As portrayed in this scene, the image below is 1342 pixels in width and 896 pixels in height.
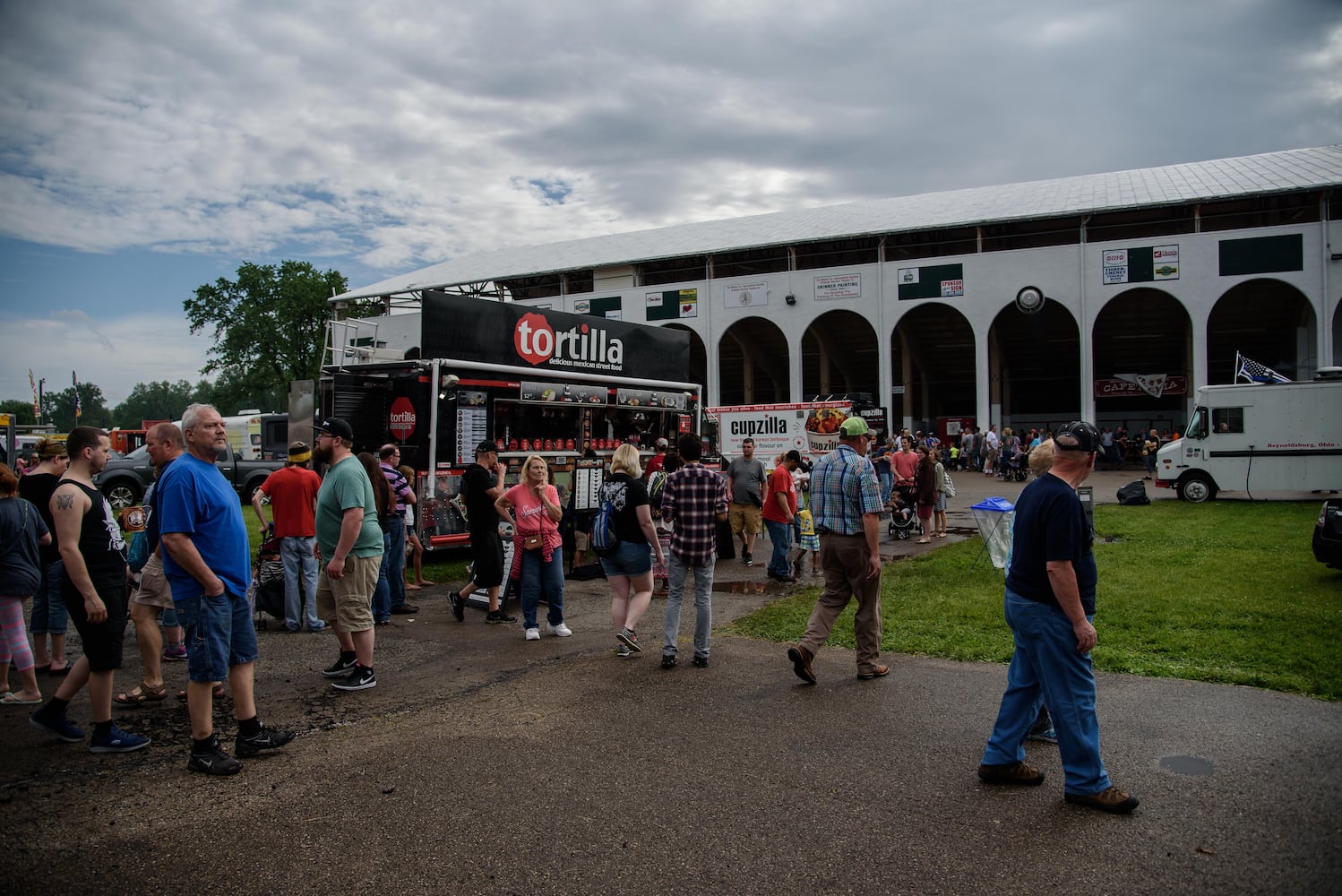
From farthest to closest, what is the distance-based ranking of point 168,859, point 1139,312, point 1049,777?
point 1139,312 → point 1049,777 → point 168,859

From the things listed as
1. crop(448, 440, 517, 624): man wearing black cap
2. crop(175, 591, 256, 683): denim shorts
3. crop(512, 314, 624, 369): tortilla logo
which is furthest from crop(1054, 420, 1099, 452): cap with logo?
crop(512, 314, 624, 369): tortilla logo

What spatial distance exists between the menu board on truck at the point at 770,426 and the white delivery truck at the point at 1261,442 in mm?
7769

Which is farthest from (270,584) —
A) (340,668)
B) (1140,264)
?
(1140,264)

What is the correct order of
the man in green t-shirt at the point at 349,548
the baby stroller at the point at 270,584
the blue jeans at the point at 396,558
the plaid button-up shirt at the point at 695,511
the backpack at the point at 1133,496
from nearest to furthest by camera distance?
1. the man in green t-shirt at the point at 349,548
2. the plaid button-up shirt at the point at 695,511
3. the baby stroller at the point at 270,584
4. the blue jeans at the point at 396,558
5. the backpack at the point at 1133,496

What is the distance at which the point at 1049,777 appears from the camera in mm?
4137

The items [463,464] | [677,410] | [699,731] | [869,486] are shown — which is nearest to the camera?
[699,731]

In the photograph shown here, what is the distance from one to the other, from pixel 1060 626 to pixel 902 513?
10955 millimetres

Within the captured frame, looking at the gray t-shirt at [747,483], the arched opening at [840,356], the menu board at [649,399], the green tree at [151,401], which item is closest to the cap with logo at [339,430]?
the gray t-shirt at [747,483]

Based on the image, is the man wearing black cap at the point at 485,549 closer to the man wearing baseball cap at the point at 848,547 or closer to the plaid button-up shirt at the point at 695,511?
the plaid button-up shirt at the point at 695,511

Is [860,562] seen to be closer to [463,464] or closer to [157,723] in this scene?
[157,723]

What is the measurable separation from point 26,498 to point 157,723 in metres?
2.09

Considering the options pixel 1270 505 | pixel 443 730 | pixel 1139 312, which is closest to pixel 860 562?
pixel 443 730

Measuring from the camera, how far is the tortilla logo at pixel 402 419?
1067 centimetres

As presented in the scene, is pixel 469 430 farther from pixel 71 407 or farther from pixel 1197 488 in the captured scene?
pixel 71 407
